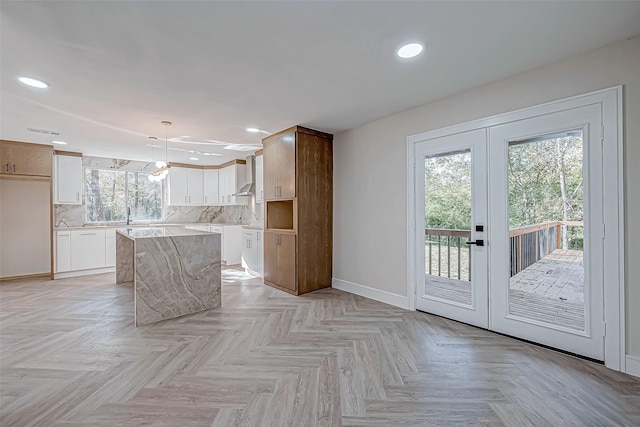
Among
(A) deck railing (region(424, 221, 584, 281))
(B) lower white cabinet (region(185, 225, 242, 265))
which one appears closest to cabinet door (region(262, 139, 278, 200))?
(B) lower white cabinet (region(185, 225, 242, 265))

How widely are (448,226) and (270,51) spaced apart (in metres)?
2.53

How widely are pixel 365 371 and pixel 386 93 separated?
104 inches

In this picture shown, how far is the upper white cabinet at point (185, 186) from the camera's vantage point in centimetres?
682

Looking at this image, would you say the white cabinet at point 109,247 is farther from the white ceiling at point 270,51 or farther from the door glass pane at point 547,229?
the door glass pane at point 547,229

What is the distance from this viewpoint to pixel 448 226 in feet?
10.4

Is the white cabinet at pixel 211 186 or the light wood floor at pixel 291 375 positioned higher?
the white cabinet at pixel 211 186

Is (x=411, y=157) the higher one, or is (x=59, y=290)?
(x=411, y=157)

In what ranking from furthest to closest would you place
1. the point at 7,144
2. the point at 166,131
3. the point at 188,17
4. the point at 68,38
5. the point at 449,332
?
the point at 7,144, the point at 166,131, the point at 449,332, the point at 68,38, the point at 188,17

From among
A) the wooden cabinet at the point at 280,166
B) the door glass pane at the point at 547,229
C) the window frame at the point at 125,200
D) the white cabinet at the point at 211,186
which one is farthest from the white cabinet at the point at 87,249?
the door glass pane at the point at 547,229

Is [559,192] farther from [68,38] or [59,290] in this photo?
[59,290]

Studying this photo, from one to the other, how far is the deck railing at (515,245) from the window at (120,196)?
21.3ft

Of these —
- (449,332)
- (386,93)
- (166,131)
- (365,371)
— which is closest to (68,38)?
(166,131)

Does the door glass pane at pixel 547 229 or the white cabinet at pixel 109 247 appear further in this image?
the white cabinet at pixel 109 247

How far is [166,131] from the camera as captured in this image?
418 cm
